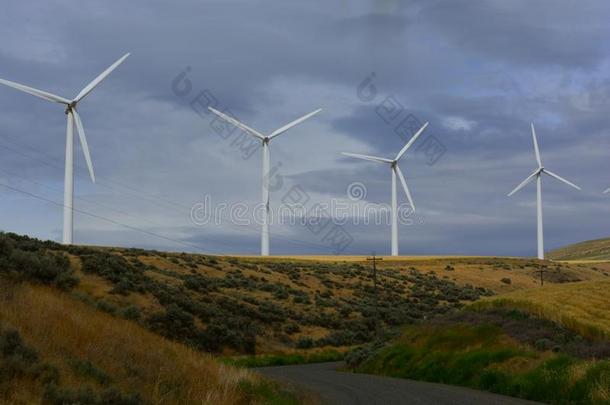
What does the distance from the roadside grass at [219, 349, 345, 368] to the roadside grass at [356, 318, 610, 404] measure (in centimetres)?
804

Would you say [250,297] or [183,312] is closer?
[183,312]

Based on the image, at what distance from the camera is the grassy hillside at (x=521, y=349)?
2186 cm

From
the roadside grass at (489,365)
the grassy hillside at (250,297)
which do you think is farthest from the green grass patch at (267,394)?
the roadside grass at (489,365)

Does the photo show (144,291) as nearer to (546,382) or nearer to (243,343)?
(243,343)

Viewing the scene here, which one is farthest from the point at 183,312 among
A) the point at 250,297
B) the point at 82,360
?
the point at 82,360

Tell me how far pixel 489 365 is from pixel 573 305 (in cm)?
828

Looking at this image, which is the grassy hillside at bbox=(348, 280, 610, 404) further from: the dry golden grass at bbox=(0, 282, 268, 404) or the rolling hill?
the dry golden grass at bbox=(0, 282, 268, 404)

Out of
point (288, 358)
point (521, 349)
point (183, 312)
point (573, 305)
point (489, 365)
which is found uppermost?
point (573, 305)

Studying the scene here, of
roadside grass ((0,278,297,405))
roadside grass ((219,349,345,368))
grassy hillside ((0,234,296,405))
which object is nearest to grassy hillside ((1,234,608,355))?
grassy hillside ((0,234,296,405))

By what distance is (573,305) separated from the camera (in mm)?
33781

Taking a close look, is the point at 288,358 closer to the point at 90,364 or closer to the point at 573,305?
the point at 573,305

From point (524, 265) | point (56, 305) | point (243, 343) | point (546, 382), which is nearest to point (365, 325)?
point (243, 343)

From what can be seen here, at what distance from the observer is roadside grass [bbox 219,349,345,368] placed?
45.8 meters

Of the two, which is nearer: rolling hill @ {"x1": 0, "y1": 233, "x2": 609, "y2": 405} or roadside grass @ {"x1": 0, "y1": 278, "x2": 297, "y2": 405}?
roadside grass @ {"x1": 0, "y1": 278, "x2": 297, "y2": 405}
